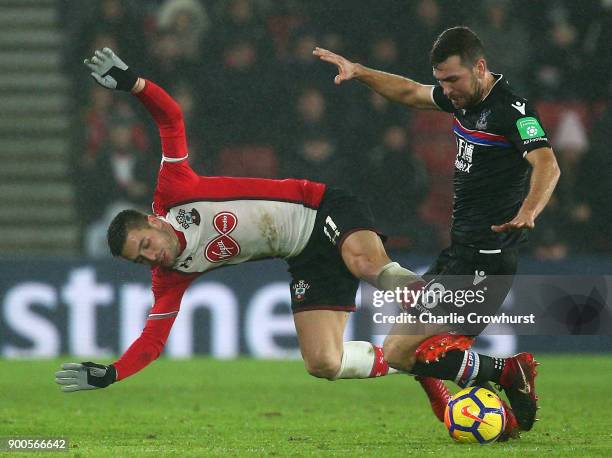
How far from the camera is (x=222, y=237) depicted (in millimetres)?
6297

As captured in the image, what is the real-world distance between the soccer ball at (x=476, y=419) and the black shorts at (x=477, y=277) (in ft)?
1.61

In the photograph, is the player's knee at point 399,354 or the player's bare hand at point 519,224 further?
the player's knee at point 399,354

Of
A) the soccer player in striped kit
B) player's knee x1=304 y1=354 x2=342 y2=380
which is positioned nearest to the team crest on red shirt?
player's knee x1=304 y1=354 x2=342 y2=380

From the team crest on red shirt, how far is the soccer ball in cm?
143

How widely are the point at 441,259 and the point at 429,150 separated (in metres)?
4.72

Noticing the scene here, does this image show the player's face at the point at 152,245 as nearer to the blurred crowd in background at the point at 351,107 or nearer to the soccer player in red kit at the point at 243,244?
the soccer player in red kit at the point at 243,244

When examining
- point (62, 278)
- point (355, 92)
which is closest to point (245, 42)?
point (355, 92)

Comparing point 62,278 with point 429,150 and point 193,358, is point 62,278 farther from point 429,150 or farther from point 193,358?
point 429,150

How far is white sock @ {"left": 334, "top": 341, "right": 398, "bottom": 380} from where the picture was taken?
21.9ft

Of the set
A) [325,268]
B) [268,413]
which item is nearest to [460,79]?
[325,268]

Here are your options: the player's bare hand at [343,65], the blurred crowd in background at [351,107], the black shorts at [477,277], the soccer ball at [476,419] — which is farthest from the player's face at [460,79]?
the blurred crowd in background at [351,107]

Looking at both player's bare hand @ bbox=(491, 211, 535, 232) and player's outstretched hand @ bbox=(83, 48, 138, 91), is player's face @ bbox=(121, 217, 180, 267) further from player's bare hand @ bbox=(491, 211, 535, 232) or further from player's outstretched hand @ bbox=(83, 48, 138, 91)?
player's bare hand @ bbox=(491, 211, 535, 232)

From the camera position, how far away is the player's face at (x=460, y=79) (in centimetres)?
595

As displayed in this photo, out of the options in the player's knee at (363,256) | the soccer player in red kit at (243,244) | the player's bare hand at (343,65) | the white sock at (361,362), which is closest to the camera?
the soccer player in red kit at (243,244)
